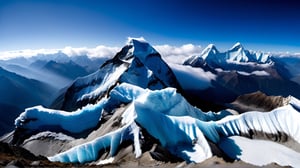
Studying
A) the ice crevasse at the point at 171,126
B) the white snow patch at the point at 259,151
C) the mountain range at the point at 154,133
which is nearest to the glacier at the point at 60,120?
the mountain range at the point at 154,133

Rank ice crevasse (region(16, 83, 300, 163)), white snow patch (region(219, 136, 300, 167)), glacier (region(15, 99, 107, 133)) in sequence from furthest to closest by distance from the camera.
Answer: glacier (region(15, 99, 107, 133)), white snow patch (region(219, 136, 300, 167)), ice crevasse (region(16, 83, 300, 163))

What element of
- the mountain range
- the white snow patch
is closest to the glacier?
the mountain range

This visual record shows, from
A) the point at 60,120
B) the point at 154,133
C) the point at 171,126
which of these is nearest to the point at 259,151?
the point at 171,126

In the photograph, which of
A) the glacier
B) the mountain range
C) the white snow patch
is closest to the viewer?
the mountain range

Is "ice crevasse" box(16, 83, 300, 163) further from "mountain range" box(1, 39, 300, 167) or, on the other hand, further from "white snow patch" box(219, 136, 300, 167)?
"white snow patch" box(219, 136, 300, 167)

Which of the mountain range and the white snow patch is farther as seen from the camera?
the white snow patch

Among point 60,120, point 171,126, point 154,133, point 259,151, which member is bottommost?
point 259,151

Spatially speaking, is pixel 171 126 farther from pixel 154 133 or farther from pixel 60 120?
pixel 60 120

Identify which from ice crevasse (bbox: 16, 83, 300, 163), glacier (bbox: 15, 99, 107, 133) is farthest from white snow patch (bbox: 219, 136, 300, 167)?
glacier (bbox: 15, 99, 107, 133)

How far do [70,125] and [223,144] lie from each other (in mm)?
66835

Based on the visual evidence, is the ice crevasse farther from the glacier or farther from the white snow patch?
the white snow patch

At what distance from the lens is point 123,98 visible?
14725 centimetres

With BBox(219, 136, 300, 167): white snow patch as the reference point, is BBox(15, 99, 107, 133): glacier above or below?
above

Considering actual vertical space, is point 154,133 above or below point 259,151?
above
